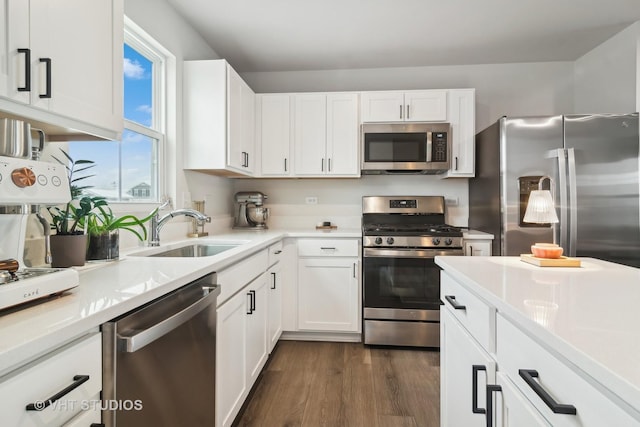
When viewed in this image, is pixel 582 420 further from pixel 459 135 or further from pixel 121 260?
pixel 459 135

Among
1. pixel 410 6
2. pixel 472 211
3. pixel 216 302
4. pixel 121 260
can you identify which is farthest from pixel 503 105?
pixel 121 260

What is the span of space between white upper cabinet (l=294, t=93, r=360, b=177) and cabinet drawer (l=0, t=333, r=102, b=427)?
8.23ft

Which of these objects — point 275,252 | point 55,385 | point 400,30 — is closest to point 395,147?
point 400,30

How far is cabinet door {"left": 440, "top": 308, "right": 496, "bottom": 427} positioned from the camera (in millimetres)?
1032

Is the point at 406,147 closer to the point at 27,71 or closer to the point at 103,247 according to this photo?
the point at 103,247

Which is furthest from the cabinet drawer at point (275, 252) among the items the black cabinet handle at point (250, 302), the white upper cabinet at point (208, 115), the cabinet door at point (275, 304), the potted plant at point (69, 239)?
the potted plant at point (69, 239)

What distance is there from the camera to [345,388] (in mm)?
2156

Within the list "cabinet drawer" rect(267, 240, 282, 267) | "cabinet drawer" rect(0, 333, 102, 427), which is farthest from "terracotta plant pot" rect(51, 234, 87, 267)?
"cabinet drawer" rect(267, 240, 282, 267)

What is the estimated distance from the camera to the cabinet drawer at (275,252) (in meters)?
2.47

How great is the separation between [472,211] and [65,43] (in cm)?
314

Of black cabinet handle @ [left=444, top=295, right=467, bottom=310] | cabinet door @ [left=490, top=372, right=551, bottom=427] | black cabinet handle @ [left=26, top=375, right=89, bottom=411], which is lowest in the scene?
cabinet door @ [left=490, top=372, right=551, bottom=427]

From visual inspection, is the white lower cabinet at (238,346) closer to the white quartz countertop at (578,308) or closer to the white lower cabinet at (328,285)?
the white lower cabinet at (328,285)

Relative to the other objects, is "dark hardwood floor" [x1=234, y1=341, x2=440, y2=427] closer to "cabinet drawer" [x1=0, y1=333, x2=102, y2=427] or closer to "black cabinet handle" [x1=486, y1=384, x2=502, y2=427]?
"black cabinet handle" [x1=486, y1=384, x2=502, y2=427]

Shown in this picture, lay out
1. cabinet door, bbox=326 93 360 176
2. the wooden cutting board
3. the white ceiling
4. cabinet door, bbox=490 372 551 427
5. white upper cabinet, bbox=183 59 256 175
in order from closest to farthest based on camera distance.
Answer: cabinet door, bbox=490 372 551 427, the wooden cutting board, the white ceiling, white upper cabinet, bbox=183 59 256 175, cabinet door, bbox=326 93 360 176
